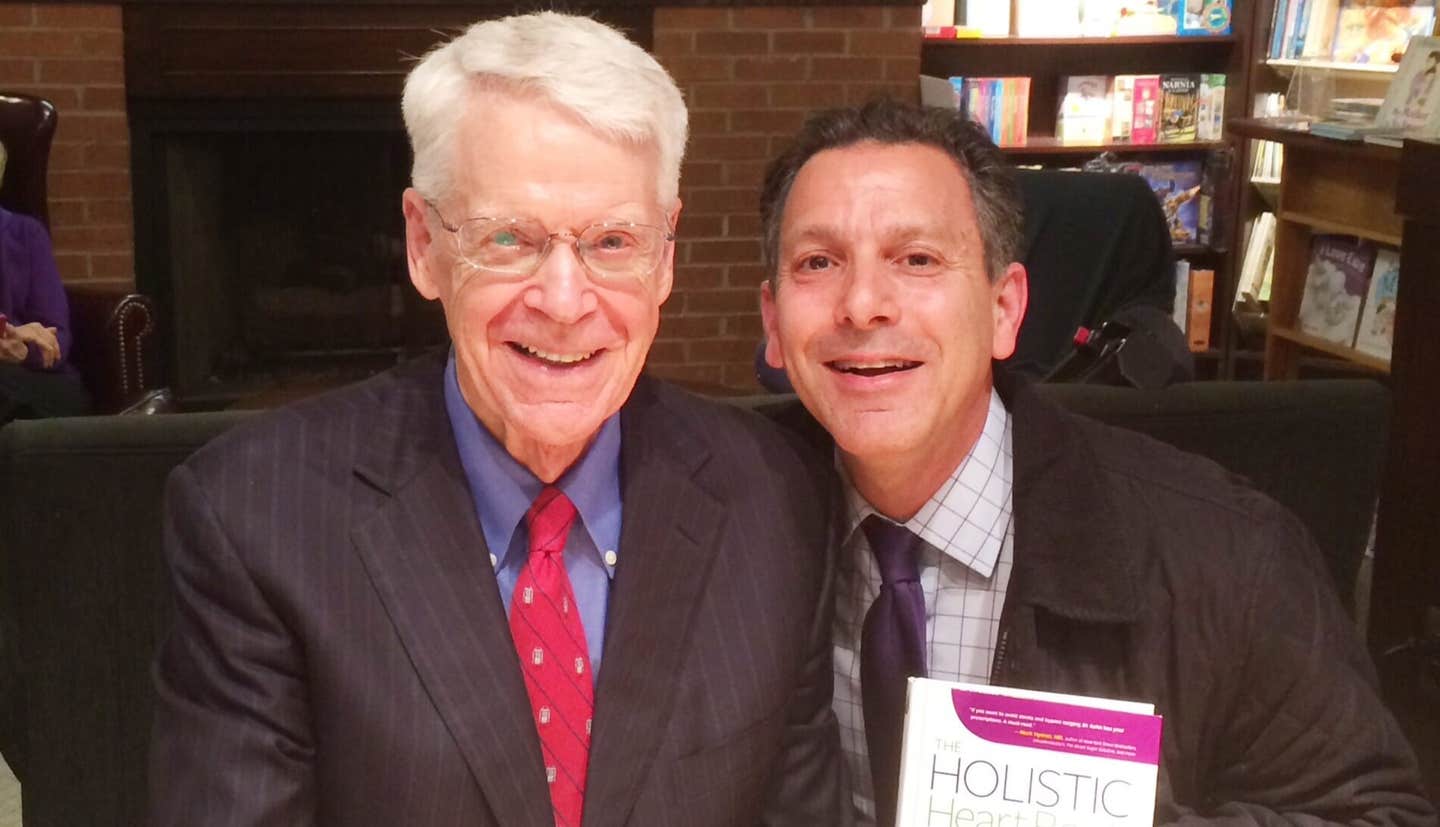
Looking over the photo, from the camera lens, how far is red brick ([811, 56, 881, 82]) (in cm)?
500

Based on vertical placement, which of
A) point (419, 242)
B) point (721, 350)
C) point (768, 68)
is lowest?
point (721, 350)

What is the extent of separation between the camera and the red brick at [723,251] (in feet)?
16.6

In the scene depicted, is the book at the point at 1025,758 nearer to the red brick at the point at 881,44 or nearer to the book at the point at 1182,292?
the red brick at the point at 881,44

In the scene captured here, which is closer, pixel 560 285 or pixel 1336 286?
pixel 560 285

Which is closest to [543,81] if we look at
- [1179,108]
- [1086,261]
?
[1086,261]

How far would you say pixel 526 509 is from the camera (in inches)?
49.8

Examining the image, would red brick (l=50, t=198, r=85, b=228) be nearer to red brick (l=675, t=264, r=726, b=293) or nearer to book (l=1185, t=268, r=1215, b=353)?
red brick (l=675, t=264, r=726, b=293)

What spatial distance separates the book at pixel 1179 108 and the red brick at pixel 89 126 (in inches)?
141

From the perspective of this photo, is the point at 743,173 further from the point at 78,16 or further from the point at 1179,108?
the point at 78,16

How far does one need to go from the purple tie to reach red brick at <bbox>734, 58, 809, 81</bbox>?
371cm

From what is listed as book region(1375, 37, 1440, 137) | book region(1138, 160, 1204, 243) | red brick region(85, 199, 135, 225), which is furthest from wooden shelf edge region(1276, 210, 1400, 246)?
red brick region(85, 199, 135, 225)

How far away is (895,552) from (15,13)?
13.3ft

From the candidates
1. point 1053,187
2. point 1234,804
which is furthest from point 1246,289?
point 1234,804

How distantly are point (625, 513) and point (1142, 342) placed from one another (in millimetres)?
883
